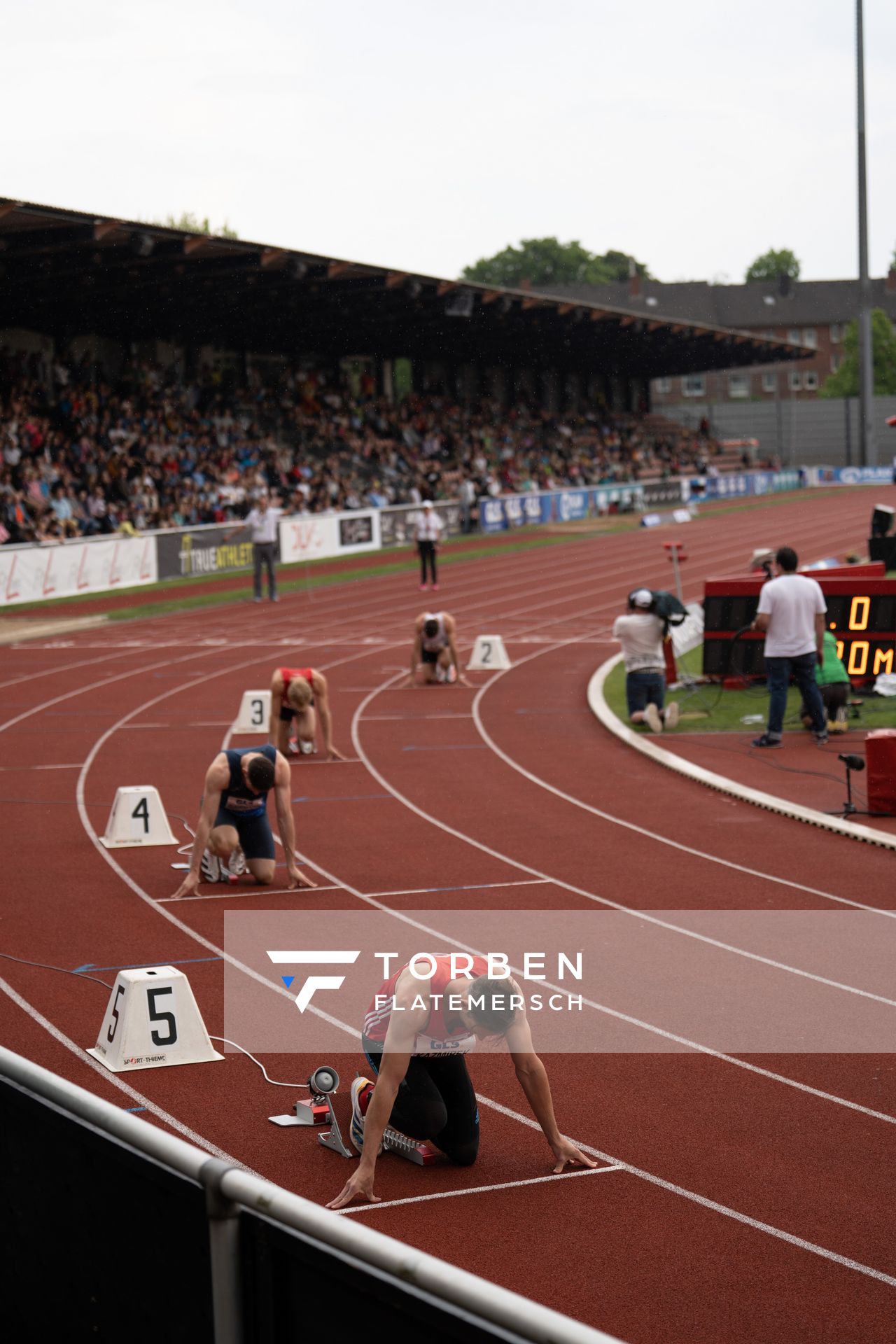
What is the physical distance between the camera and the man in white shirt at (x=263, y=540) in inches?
1078

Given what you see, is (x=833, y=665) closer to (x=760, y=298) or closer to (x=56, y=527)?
(x=56, y=527)

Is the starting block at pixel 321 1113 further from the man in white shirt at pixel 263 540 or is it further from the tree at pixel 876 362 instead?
the tree at pixel 876 362

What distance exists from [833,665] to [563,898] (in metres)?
6.60

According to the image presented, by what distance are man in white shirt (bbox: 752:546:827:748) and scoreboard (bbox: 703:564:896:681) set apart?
214cm

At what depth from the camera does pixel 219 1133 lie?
6316 millimetres

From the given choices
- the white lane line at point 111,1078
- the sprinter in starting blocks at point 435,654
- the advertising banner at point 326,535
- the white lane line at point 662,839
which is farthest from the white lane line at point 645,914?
the advertising banner at point 326,535

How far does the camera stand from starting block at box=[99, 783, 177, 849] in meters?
11.6

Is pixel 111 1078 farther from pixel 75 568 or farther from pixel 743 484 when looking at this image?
pixel 743 484

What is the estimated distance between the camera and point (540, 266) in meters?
136

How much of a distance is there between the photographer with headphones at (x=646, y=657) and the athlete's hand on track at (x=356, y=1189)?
410 inches

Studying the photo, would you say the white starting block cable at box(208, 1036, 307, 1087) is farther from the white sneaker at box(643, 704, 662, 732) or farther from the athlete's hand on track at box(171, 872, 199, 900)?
the white sneaker at box(643, 704, 662, 732)

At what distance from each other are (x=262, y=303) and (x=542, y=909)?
1378 inches

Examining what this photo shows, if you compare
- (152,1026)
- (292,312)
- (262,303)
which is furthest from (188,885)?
(292,312)

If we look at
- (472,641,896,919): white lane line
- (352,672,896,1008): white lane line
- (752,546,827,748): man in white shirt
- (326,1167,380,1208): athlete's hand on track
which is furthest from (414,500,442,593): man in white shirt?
(326,1167,380,1208): athlete's hand on track
